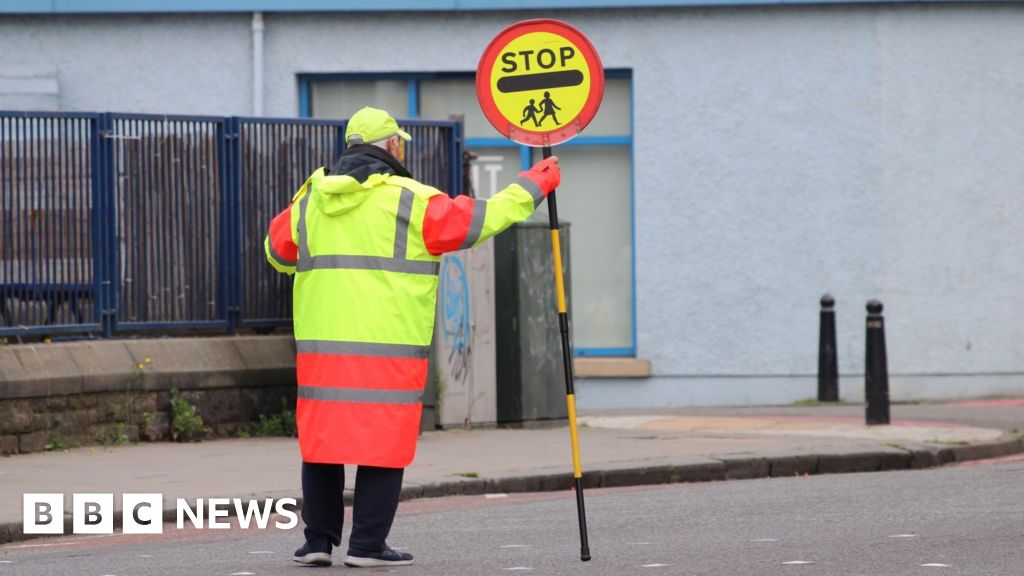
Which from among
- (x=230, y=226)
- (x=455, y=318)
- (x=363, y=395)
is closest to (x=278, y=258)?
(x=363, y=395)

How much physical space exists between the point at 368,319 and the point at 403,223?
0.41 m

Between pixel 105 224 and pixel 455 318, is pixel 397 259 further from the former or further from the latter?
pixel 455 318

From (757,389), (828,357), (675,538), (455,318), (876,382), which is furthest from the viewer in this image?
(757,389)

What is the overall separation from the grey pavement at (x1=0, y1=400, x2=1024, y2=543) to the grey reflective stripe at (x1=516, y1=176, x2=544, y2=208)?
322cm

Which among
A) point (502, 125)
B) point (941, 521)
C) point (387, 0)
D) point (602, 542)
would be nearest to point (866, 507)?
point (941, 521)

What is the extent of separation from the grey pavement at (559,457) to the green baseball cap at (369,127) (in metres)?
2.80

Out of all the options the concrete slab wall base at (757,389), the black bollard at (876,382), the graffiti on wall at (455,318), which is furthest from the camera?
the concrete slab wall base at (757,389)

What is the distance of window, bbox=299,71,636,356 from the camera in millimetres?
18688

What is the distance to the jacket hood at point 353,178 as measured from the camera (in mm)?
7312

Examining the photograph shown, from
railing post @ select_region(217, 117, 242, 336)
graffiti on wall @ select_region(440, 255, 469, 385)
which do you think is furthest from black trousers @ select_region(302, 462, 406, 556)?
graffiti on wall @ select_region(440, 255, 469, 385)

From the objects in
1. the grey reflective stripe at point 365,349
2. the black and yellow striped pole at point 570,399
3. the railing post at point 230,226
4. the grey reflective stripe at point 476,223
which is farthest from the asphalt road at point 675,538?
the railing post at point 230,226

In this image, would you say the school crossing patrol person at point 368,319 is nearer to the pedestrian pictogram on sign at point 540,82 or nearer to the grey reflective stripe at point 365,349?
the grey reflective stripe at point 365,349

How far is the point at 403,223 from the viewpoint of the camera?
7.34m

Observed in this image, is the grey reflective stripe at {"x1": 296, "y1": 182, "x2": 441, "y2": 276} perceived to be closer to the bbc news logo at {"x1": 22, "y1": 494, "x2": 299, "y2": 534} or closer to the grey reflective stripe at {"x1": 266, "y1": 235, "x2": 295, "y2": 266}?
the grey reflective stripe at {"x1": 266, "y1": 235, "x2": 295, "y2": 266}
